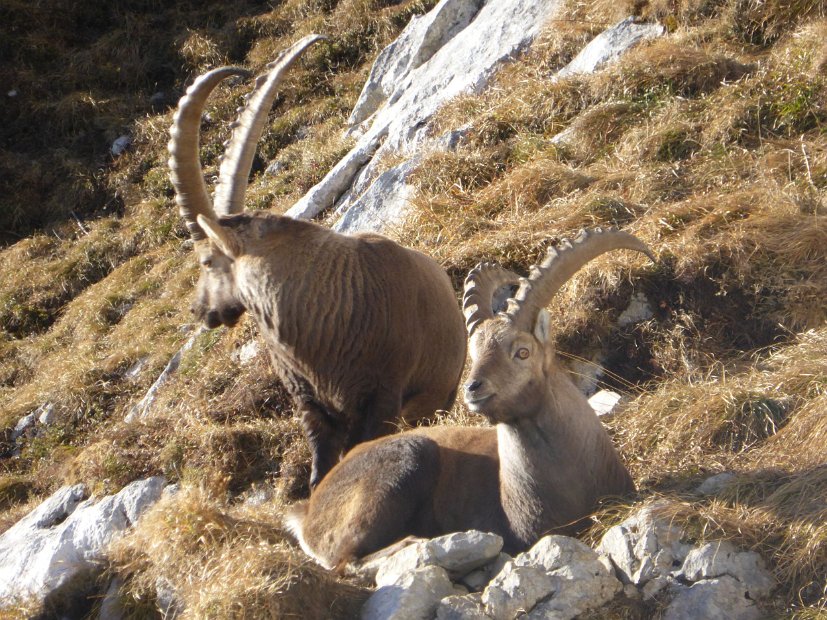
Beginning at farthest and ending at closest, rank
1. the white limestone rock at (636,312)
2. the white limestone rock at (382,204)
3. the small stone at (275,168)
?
1. the small stone at (275,168)
2. the white limestone rock at (382,204)
3. the white limestone rock at (636,312)

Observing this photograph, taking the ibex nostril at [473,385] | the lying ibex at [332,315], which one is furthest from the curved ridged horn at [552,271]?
the lying ibex at [332,315]

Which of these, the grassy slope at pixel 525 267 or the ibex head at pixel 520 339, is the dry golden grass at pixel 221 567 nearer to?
the grassy slope at pixel 525 267

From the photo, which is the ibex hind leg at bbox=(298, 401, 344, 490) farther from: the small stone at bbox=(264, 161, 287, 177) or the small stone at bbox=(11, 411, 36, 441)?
the small stone at bbox=(264, 161, 287, 177)

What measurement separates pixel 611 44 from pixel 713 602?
8.25 meters

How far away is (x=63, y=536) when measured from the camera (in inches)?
299

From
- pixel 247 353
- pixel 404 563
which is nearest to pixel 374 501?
pixel 404 563

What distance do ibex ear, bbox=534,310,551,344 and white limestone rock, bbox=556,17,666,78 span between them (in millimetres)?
6485

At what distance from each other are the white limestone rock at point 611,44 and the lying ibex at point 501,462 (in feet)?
19.6

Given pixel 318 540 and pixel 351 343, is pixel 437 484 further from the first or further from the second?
pixel 351 343

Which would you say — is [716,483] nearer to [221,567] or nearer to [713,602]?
[713,602]

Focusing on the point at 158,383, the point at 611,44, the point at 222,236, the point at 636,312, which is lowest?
the point at 636,312

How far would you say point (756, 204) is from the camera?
28.2ft

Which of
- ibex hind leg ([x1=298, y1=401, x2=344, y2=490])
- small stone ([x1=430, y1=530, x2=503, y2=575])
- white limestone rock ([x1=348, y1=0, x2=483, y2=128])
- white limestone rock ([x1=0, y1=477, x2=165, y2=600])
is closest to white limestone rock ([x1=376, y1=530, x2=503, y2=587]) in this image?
small stone ([x1=430, y1=530, x2=503, y2=575])

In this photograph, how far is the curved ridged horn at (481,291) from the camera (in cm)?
587
